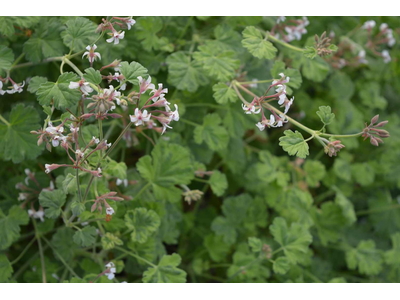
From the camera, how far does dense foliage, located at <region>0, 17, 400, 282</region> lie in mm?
1605

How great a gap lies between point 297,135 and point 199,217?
1452 millimetres

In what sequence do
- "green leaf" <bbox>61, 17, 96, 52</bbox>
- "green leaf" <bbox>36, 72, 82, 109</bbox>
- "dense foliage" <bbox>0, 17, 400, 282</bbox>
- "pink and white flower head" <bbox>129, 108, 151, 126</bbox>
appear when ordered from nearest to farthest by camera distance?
"pink and white flower head" <bbox>129, 108, 151, 126</bbox>
"green leaf" <bbox>36, 72, 82, 109</bbox>
"dense foliage" <bbox>0, 17, 400, 282</bbox>
"green leaf" <bbox>61, 17, 96, 52</bbox>

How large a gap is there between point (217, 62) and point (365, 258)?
1.80 metres

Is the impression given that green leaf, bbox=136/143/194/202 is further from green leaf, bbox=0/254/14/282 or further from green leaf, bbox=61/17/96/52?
green leaf, bbox=0/254/14/282

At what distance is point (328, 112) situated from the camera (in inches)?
61.4

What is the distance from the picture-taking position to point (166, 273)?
1974 millimetres

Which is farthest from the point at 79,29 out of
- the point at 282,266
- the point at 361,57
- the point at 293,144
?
the point at 361,57

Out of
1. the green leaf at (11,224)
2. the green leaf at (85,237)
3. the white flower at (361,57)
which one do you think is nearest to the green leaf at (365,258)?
the white flower at (361,57)

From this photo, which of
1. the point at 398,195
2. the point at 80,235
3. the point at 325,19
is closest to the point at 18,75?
the point at 80,235

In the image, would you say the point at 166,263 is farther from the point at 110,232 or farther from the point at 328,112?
the point at 328,112

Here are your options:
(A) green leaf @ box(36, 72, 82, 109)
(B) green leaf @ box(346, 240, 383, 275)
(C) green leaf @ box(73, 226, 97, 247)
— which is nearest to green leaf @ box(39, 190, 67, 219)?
(C) green leaf @ box(73, 226, 97, 247)

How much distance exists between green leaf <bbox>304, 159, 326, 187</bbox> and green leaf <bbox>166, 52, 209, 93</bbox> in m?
1.10

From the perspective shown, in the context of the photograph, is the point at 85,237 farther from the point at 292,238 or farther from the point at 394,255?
the point at 394,255

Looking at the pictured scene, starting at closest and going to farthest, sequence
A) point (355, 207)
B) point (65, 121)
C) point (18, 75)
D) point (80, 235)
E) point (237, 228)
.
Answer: point (65, 121) < point (80, 235) < point (18, 75) < point (237, 228) < point (355, 207)
